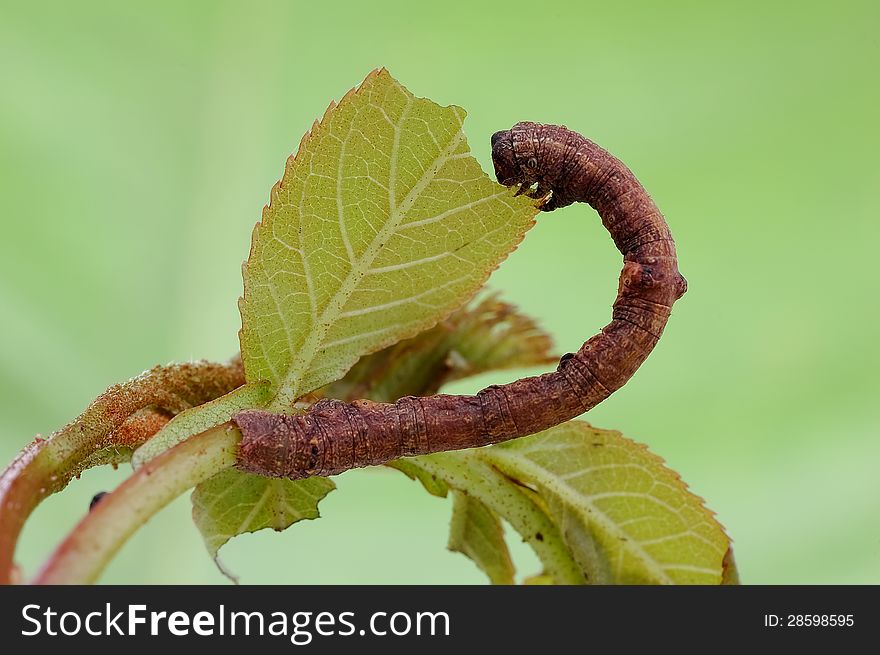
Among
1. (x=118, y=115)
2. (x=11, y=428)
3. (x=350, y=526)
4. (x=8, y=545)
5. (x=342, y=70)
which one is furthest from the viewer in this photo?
(x=342, y=70)

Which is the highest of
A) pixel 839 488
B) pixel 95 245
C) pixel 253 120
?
pixel 253 120

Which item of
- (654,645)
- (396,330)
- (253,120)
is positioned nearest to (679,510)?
(654,645)

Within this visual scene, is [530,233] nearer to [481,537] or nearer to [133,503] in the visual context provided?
[481,537]

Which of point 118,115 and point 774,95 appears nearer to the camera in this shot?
point 118,115

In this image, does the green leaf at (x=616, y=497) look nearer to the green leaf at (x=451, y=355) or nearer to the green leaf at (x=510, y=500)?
the green leaf at (x=510, y=500)

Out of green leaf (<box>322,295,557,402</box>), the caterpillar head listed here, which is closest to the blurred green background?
green leaf (<box>322,295,557,402</box>)

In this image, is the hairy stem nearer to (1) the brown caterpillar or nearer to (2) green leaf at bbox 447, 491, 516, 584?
(1) the brown caterpillar

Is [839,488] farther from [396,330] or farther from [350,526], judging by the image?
[396,330]
